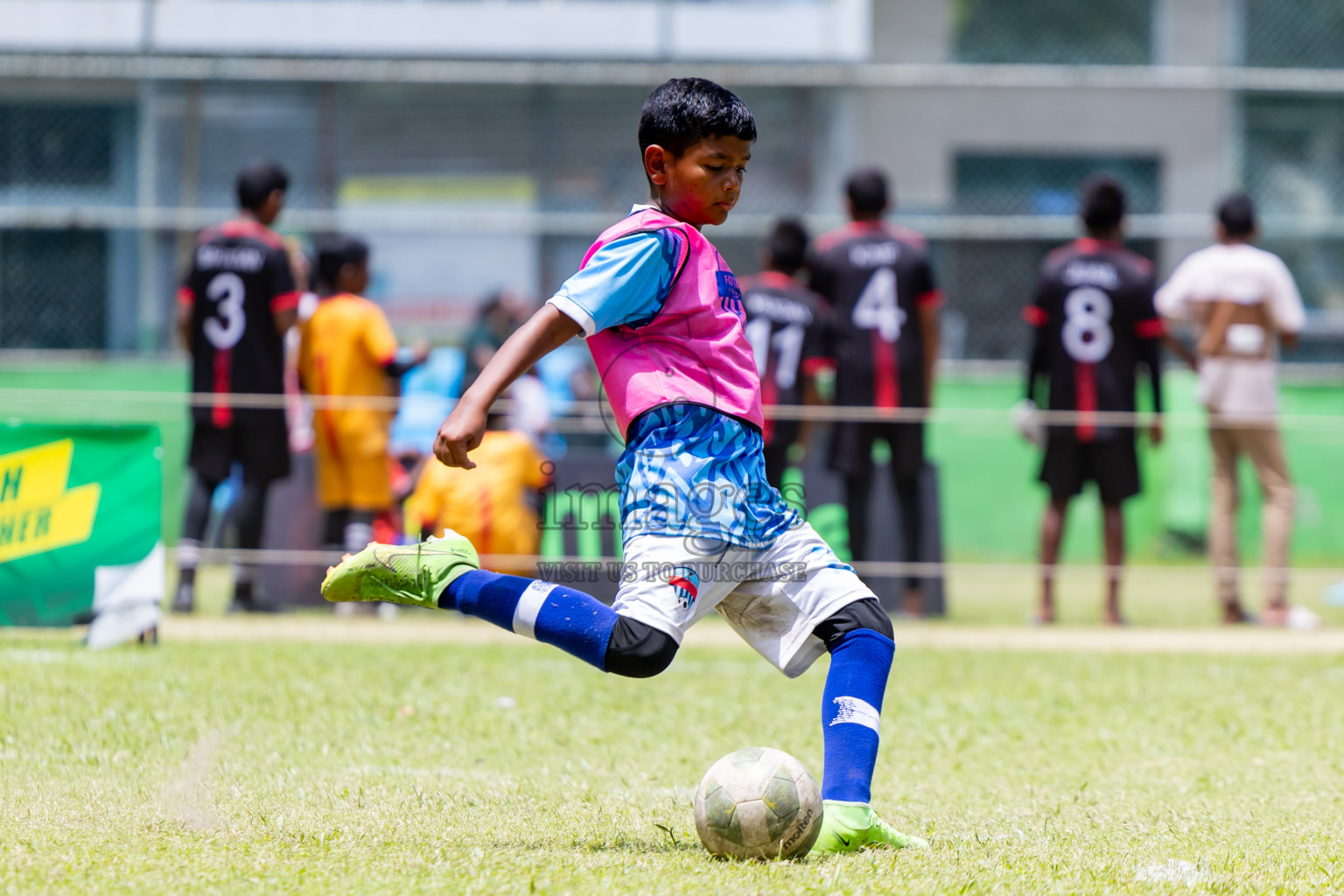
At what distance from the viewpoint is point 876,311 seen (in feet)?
29.8

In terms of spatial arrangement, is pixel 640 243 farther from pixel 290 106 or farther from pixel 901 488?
pixel 290 106

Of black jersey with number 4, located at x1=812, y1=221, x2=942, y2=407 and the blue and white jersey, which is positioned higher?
black jersey with number 4, located at x1=812, y1=221, x2=942, y2=407

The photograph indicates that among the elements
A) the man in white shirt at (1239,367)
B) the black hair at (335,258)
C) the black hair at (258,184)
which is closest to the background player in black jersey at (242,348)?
the black hair at (258,184)

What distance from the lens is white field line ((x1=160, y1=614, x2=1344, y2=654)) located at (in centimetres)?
788

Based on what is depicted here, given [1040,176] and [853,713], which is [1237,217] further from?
[853,713]

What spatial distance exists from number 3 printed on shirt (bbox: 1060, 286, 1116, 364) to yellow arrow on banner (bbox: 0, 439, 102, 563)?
516 cm

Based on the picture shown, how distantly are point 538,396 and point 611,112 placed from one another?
10.6 feet

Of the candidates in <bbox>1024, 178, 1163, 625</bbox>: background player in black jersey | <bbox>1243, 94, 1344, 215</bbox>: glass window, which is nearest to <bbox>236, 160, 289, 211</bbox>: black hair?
<bbox>1024, 178, 1163, 625</bbox>: background player in black jersey

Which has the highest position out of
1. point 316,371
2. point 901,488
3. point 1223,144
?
point 1223,144

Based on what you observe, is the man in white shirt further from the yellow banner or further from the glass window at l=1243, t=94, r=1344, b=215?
the glass window at l=1243, t=94, r=1344, b=215

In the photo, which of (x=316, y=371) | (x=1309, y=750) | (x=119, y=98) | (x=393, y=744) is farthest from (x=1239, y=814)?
(x=119, y=98)

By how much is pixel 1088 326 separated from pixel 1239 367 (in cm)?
96

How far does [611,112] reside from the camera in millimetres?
13672

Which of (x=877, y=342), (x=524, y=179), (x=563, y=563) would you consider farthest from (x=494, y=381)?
(x=524, y=179)
